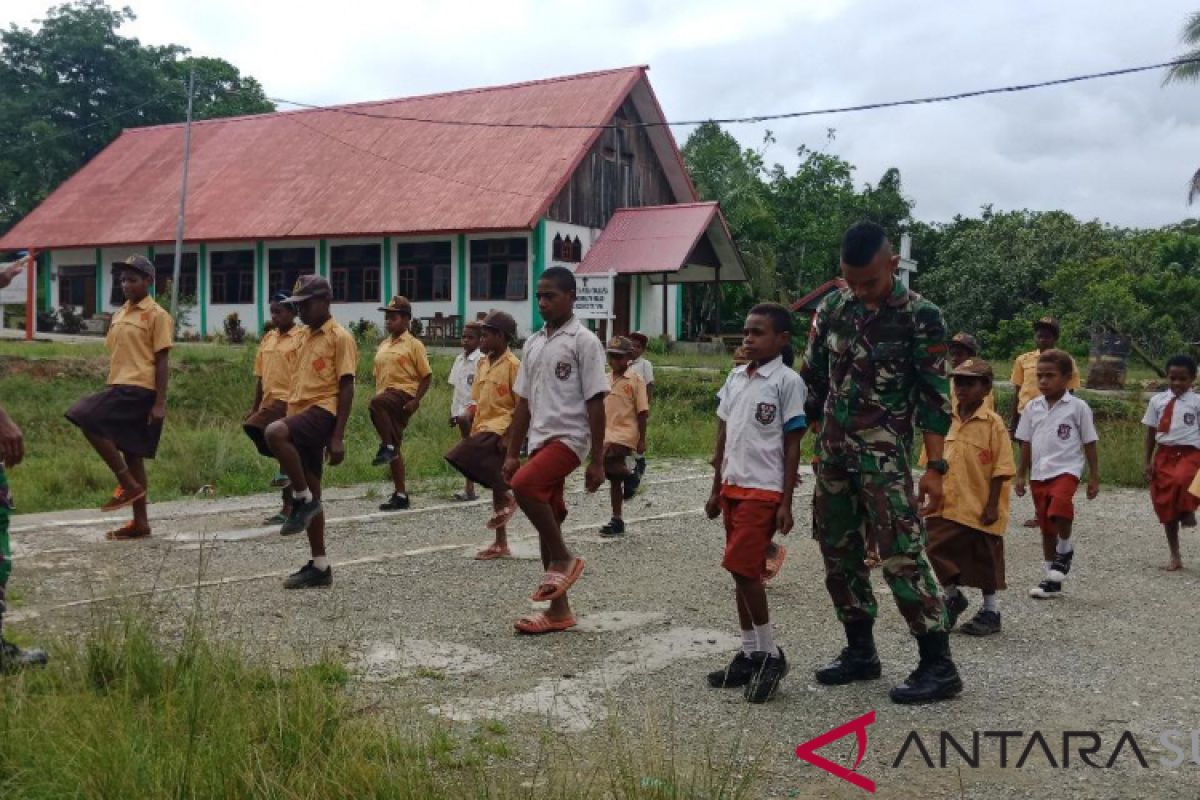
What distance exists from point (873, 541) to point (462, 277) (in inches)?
949

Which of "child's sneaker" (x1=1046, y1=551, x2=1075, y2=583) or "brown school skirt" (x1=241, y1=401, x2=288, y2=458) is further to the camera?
"brown school skirt" (x1=241, y1=401, x2=288, y2=458)

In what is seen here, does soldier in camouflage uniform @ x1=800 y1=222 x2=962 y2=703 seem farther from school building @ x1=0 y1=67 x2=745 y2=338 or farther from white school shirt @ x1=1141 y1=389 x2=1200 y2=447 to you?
school building @ x1=0 y1=67 x2=745 y2=338

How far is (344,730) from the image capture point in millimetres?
3572

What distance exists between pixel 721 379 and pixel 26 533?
13110 mm

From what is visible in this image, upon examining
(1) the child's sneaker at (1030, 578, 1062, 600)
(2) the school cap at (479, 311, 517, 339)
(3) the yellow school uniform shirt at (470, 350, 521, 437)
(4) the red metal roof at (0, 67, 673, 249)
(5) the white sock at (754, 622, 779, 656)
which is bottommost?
(1) the child's sneaker at (1030, 578, 1062, 600)

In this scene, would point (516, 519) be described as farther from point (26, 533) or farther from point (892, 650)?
point (892, 650)

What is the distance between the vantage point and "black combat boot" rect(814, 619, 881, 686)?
482 centimetres

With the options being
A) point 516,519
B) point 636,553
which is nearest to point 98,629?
point 636,553

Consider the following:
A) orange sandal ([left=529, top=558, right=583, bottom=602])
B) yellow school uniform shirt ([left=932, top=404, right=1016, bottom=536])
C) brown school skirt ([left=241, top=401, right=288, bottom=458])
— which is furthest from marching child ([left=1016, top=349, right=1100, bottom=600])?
brown school skirt ([left=241, top=401, right=288, bottom=458])

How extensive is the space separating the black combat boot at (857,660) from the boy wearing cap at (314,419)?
310 cm

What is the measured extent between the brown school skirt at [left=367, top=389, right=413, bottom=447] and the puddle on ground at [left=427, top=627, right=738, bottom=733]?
4.67 metres

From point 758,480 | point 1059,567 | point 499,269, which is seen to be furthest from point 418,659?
point 499,269

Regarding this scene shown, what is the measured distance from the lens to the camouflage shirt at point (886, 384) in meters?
4.57

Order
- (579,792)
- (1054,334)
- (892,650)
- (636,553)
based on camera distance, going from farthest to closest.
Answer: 1. (1054,334)
2. (636,553)
3. (892,650)
4. (579,792)
